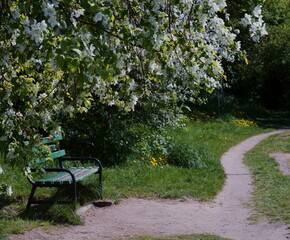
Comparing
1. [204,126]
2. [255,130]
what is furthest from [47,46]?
[255,130]

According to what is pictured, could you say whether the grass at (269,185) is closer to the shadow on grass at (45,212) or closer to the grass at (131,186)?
the grass at (131,186)

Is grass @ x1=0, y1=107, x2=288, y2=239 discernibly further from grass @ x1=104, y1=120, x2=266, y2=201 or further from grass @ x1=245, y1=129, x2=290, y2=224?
grass @ x1=245, y1=129, x2=290, y2=224

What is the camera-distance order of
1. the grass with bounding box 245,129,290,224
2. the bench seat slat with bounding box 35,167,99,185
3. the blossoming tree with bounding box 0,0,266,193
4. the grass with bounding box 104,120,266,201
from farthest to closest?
the grass with bounding box 104,120,266,201, the grass with bounding box 245,129,290,224, the bench seat slat with bounding box 35,167,99,185, the blossoming tree with bounding box 0,0,266,193

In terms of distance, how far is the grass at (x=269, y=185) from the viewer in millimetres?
7414

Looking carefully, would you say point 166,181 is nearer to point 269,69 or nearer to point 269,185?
point 269,185

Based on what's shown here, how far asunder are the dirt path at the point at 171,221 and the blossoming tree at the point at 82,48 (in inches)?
65.1

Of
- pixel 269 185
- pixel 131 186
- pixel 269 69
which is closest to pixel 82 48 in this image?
pixel 131 186

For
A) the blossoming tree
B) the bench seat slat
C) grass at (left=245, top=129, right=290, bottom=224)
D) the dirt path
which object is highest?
the blossoming tree

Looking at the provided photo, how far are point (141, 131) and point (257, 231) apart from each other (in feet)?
17.0

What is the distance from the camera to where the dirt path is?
20.3ft

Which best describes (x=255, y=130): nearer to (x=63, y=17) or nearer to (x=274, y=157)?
(x=274, y=157)

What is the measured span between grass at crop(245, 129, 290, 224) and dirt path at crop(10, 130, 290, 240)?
0.25 meters

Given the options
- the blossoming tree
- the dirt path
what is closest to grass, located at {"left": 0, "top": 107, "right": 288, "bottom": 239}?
the dirt path

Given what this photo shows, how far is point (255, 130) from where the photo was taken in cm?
2070
